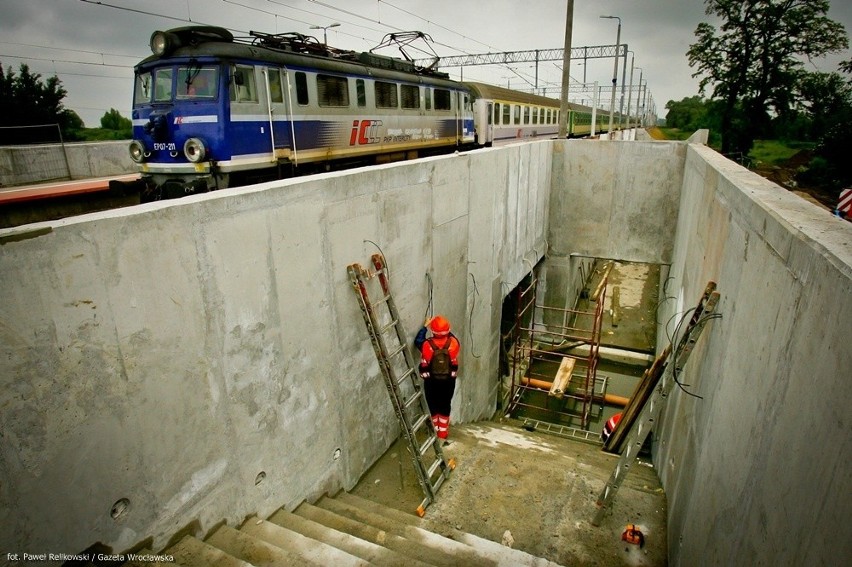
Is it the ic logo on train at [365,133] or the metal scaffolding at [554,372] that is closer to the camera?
the ic logo on train at [365,133]

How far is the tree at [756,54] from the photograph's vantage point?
27562 mm

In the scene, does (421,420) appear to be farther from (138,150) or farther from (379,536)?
(138,150)

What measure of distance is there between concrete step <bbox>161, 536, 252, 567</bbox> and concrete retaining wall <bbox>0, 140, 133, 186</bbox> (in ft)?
38.8

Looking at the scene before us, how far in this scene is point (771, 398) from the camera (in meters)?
2.54

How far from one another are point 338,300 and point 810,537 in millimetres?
4264

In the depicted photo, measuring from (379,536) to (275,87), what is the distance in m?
7.74

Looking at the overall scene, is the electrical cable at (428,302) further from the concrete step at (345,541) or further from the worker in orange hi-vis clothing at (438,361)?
the concrete step at (345,541)

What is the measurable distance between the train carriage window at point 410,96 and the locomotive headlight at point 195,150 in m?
6.26

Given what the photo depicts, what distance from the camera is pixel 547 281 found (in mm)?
15727

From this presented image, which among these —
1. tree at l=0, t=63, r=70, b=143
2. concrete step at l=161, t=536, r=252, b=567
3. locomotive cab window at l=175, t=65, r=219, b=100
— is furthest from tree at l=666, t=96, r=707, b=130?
concrete step at l=161, t=536, r=252, b=567

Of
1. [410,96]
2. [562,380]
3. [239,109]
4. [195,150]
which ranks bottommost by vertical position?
[562,380]

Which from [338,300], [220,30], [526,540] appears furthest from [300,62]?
[526,540]

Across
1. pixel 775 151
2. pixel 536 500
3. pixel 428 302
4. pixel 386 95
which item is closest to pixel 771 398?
pixel 536 500

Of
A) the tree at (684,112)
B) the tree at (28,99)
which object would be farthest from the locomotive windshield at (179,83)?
the tree at (684,112)
